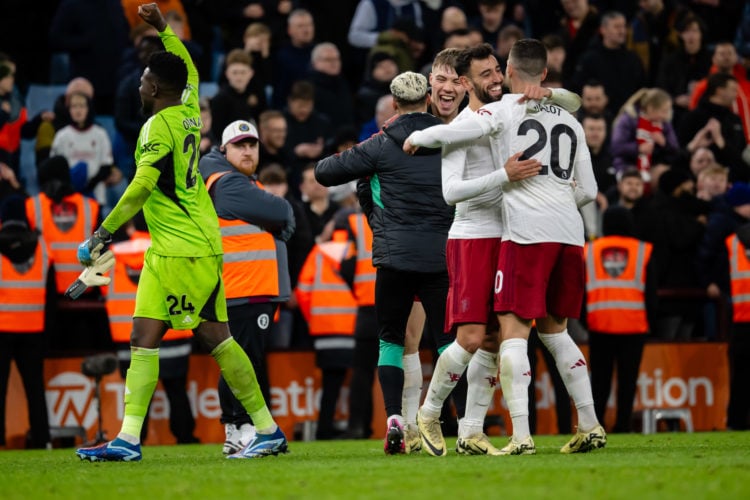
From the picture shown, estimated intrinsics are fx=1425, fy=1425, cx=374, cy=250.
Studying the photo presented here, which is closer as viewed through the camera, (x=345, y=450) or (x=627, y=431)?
(x=345, y=450)

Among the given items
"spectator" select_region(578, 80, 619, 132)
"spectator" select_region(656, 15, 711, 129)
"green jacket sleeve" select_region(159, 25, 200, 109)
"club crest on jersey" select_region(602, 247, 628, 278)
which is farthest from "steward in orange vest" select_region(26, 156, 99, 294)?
"spectator" select_region(656, 15, 711, 129)

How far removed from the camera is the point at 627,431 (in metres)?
13.7

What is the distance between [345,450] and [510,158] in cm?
331

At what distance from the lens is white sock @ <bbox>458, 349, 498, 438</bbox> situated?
29.7 ft

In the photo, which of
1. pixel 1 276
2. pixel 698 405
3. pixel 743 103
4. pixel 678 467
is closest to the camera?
pixel 678 467

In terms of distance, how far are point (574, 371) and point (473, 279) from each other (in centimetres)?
86

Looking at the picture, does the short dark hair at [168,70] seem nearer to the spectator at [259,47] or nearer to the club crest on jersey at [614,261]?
the club crest on jersey at [614,261]

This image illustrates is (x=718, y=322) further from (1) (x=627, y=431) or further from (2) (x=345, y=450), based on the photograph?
(2) (x=345, y=450)

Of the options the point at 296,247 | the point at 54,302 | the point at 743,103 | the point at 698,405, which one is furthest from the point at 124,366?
the point at 743,103

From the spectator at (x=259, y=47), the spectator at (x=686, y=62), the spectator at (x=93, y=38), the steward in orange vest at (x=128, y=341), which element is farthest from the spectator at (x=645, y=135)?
the spectator at (x=93, y=38)

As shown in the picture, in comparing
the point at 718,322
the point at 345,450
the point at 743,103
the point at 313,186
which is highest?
the point at 743,103

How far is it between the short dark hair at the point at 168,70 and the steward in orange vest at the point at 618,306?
6.04 metres

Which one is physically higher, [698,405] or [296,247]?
[296,247]

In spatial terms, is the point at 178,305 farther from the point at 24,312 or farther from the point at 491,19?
the point at 491,19
